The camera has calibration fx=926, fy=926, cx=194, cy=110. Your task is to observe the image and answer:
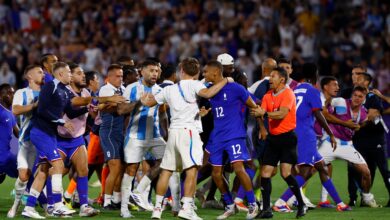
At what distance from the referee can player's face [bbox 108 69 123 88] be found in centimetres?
216

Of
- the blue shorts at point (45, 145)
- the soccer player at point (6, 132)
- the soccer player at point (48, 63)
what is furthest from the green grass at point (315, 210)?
the soccer player at point (48, 63)

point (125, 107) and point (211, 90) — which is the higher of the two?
point (211, 90)

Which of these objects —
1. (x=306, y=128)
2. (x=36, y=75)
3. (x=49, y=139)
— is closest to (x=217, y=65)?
(x=306, y=128)

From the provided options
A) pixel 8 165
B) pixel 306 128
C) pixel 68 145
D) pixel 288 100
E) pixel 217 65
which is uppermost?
pixel 217 65

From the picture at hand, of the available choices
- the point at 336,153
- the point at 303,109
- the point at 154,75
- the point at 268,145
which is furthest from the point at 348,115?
the point at 154,75

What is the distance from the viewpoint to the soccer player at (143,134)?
12.8 m

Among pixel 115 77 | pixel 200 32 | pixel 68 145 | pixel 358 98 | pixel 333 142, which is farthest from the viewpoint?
pixel 200 32

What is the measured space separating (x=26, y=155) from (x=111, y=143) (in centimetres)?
120

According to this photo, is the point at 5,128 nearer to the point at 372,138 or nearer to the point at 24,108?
the point at 24,108

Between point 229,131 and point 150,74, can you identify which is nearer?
point 229,131

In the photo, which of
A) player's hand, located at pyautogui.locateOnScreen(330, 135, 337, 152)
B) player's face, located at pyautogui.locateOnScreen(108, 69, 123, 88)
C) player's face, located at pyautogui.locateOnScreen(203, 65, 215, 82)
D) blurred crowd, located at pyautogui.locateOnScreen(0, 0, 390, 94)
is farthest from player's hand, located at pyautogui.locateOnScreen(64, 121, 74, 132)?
blurred crowd, located at pyautogui.locateOnScreen(0, 0, 390, 94)

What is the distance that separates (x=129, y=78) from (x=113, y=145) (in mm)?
1097

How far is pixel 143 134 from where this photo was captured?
12914 millimetres

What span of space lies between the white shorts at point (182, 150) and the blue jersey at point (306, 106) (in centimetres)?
176
